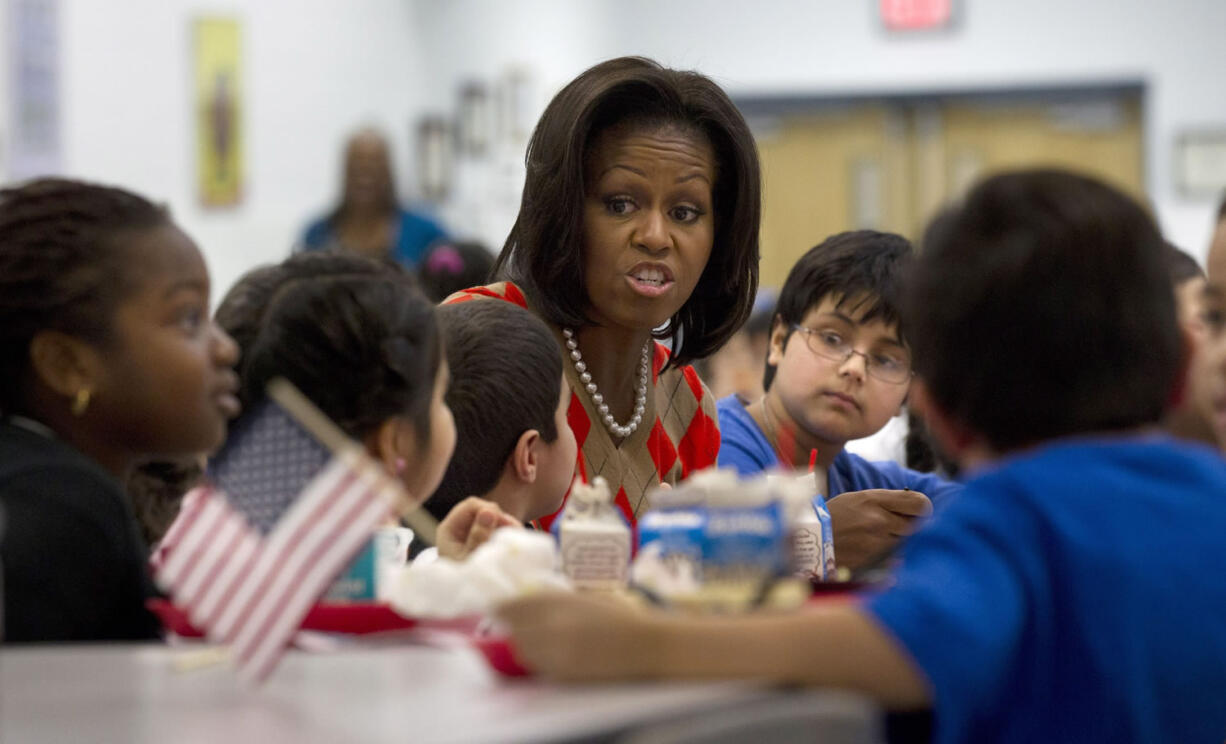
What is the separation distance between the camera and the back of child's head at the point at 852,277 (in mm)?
3098

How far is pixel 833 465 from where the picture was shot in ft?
10.6

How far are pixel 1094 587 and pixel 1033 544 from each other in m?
0.07

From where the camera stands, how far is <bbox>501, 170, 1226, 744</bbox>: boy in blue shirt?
1.29 meters

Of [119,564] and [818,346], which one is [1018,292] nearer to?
[119,564]

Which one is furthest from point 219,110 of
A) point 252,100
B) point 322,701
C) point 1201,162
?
point 1201,162

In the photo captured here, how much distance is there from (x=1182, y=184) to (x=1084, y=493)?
914 cm

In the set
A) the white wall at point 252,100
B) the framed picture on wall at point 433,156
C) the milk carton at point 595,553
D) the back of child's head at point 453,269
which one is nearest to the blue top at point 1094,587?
the milk carton at point 595,553

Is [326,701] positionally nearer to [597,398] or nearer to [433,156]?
[597,398]

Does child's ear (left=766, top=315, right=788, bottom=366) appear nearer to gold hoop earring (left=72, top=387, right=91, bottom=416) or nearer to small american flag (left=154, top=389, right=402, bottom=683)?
gold hoop earring (left=72, top=387, right=91, bottom=416)

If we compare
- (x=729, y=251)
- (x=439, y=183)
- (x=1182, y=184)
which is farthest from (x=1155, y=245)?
(x=1182, y=184)

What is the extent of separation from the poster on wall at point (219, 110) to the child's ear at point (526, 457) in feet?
14.6

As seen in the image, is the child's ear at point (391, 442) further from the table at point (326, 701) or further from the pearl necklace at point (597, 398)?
the pearl necklace at point (597, 398)

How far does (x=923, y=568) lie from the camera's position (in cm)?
134

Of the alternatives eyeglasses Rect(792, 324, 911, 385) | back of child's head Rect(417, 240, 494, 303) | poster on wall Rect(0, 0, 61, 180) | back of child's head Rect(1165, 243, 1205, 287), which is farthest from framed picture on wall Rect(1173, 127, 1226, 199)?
back of child's head Rect(1165, 243, 1205, 287)
